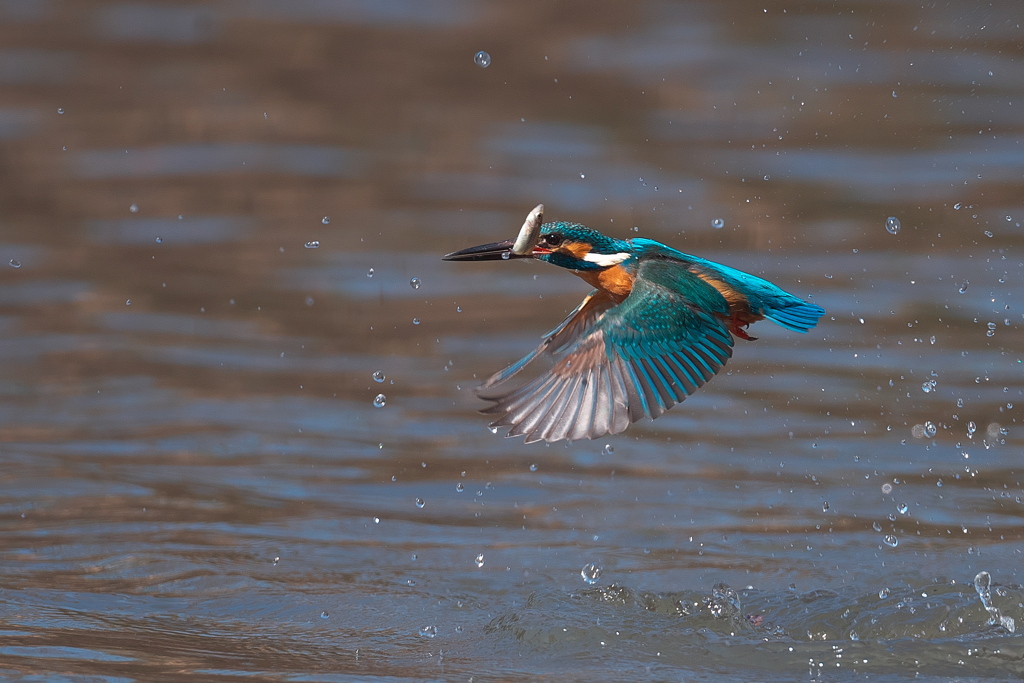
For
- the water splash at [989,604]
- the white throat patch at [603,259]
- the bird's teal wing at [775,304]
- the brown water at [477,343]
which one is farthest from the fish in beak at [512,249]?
the water splash at [989,604]

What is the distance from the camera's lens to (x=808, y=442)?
16.0ft

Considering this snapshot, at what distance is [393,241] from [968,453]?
2837 millimetres

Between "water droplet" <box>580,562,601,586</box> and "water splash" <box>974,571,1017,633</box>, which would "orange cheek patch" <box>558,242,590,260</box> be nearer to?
"water droplet" <box>580,562,601,586</box>

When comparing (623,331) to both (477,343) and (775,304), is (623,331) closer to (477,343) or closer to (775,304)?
(775,304)

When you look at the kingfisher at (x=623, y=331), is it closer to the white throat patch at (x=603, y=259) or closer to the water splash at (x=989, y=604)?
the white throat patch at (x=603, y=259)

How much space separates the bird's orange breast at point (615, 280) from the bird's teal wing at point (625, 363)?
0.14ft

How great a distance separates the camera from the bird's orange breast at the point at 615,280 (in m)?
3.55

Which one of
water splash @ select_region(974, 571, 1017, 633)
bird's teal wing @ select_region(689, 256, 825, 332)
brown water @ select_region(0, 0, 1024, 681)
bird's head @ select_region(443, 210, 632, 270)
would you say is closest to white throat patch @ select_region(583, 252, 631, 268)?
bird's head @ select_region(443, 210, 632, 270)

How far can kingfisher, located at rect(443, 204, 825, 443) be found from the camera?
320 cm

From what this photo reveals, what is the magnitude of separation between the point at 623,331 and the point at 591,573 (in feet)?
3.18

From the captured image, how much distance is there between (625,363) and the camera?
3291 millimetres

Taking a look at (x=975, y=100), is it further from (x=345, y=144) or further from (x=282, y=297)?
(x=282, y=297)

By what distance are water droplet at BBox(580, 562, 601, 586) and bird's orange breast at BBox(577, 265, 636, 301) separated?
34.2 inches

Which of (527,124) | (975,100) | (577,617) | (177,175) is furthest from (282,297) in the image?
(975,100)
